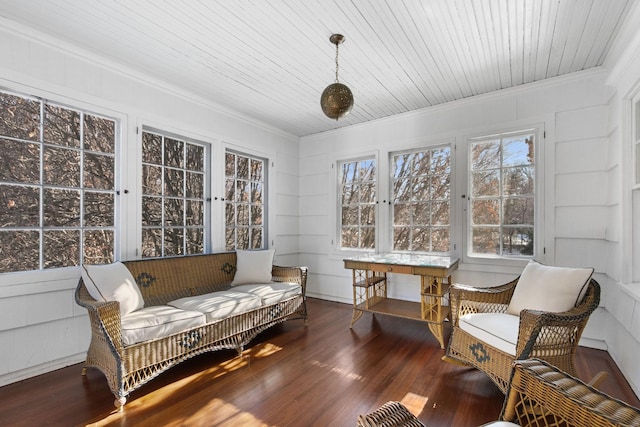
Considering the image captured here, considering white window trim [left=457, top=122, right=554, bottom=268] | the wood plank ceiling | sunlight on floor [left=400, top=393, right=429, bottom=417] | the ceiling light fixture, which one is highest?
the wood plank ceiling

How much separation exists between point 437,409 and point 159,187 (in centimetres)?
326

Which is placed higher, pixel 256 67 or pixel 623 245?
pixel 256 67

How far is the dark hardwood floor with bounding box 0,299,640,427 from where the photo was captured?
74.2 inches

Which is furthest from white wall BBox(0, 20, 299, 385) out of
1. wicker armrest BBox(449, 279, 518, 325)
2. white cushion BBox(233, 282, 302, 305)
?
wicker armrest BBox(449, 279, 518, 325)

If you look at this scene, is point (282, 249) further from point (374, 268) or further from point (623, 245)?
point (623, 245)

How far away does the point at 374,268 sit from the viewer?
133 inches

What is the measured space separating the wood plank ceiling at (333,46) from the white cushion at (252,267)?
1915mm

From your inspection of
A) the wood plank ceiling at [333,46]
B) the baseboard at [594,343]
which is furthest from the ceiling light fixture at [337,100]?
the baseboard at [594,343]

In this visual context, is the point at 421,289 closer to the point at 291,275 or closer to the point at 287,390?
the point at 291,275

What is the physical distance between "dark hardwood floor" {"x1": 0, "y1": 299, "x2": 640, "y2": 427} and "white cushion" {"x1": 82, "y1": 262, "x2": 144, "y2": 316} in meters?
0.60

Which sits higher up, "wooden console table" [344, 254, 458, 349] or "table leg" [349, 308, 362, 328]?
"wooden console table" [344, 254, 458, 349]

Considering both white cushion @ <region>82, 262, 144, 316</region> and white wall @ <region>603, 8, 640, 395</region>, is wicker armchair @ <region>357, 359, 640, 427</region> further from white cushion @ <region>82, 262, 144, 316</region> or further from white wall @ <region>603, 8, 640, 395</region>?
white cushion @ <region>82, 262, 144, 316</region>

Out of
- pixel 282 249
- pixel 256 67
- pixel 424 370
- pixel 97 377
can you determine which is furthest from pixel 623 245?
pixel 97 377

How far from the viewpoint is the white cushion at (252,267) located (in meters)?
3.59
